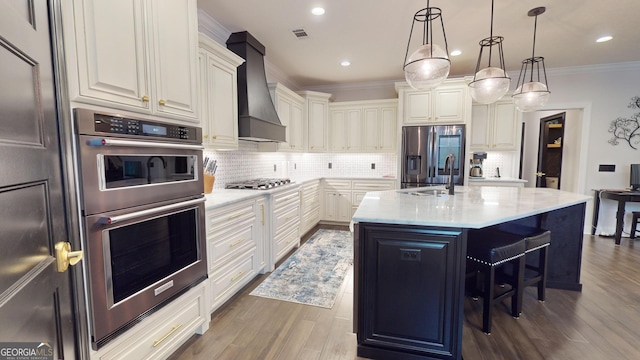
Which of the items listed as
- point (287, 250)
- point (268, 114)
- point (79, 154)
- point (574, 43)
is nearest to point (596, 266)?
point (574, 43)

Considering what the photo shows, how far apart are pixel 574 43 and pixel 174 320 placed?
5.15 meters

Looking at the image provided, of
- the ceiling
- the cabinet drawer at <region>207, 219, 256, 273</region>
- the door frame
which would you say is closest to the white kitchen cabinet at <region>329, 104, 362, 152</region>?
the ceiling

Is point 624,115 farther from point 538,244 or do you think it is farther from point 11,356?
point 11,356

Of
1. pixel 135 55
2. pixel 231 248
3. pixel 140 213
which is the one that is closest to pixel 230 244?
pixel 231 248

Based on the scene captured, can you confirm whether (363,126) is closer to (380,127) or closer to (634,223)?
(380,127)

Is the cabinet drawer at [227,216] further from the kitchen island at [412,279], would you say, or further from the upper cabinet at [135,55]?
the kitchen island at [412,279]

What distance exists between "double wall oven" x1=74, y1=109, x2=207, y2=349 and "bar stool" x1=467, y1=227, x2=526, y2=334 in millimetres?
1954

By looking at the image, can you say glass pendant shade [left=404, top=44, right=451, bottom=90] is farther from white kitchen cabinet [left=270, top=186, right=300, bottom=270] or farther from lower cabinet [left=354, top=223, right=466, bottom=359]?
white kitchen cabinet [left=270, top=186, right=300, bottom=270]

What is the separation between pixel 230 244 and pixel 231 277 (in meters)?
0.31

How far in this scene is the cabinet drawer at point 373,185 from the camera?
475 centimetres

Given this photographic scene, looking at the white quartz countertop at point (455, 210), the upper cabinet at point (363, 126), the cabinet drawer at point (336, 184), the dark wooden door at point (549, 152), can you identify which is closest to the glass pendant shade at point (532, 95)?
the white quartz countertop at point (455, 210)

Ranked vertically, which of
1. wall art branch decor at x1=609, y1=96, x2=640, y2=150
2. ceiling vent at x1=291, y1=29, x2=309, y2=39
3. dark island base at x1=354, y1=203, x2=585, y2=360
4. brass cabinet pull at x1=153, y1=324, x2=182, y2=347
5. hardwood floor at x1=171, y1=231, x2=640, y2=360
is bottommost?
hardwood floor at x1=171, y1=231, x2=640, y2=360

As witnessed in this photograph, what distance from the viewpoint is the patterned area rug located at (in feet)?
8.16

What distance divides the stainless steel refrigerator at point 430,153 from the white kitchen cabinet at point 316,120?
4.87ft
